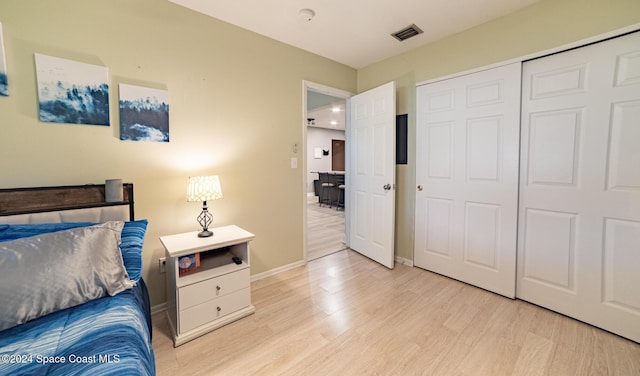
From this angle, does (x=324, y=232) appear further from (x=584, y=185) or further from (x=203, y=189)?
(x=584, y=185)

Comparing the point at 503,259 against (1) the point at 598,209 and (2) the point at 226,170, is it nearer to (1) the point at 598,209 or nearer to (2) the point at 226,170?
(1) the point at 598,209

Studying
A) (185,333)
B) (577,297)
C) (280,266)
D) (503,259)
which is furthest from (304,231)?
(577,297)

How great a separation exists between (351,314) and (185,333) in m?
1.20

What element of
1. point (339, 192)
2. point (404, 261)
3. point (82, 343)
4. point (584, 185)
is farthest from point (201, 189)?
point (339, 192)

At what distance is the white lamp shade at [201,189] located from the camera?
1.92m

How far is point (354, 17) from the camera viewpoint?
221cm

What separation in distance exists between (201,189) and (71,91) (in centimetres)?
101

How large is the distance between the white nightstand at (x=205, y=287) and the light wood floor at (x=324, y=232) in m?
1.32

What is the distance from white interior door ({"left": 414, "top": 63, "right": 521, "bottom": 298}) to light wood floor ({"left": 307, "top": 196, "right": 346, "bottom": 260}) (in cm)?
120

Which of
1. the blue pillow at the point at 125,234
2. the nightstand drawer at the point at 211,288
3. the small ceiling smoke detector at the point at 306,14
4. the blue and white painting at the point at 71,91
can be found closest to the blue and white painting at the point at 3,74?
the blue and white painting at the point at 71,91

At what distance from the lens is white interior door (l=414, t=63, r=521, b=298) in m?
2.20

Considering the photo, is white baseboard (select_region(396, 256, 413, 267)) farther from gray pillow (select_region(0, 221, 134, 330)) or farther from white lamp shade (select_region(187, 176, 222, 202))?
gray pillow (select_region(0, 221, 134, 330))

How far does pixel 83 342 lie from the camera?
918 mm

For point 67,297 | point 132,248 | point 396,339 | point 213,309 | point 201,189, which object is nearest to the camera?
point 67,297
